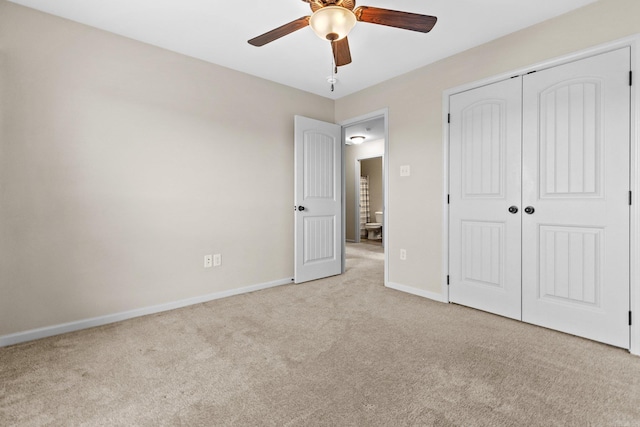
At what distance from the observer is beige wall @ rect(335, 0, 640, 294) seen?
2.38m

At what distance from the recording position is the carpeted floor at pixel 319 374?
145cm

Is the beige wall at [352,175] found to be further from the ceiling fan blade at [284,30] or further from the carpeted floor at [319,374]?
the ceiling fan blade at [284,30]

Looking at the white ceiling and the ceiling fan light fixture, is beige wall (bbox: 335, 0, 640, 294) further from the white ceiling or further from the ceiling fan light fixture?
the ceiling fan light fixture

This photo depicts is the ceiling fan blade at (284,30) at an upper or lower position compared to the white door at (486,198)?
upper

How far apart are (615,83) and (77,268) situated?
4.29 m

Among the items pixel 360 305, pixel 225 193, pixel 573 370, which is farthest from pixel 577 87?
pixel 225 193

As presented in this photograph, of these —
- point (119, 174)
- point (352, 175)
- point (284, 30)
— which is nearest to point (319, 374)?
point (284, 30)

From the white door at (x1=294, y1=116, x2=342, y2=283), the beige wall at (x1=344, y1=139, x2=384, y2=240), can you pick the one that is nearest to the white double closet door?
the white door at (x1=294, y1=116, x2=342, y2=283)

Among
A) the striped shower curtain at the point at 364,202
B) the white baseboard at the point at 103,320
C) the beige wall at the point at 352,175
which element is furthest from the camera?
the striped shower curtain at the point at 364,202

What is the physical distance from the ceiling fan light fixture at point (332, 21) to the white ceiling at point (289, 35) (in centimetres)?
61

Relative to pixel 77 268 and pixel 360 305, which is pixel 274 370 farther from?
pixel 77 268

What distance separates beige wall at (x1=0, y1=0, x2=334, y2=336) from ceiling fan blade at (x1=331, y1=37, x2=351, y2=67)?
1.55m

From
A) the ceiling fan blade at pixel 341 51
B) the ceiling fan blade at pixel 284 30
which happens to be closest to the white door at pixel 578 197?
the ceiling fan blade at pixel 341 51

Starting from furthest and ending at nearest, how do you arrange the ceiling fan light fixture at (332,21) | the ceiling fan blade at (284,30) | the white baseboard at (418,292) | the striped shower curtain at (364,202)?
1. the striped shower curtain at (364,202)
2. the white baseboard at (418,292)
3. the ceiling fan blade at (284,30)
4. the ceiling fan light fixture at (332,21)
